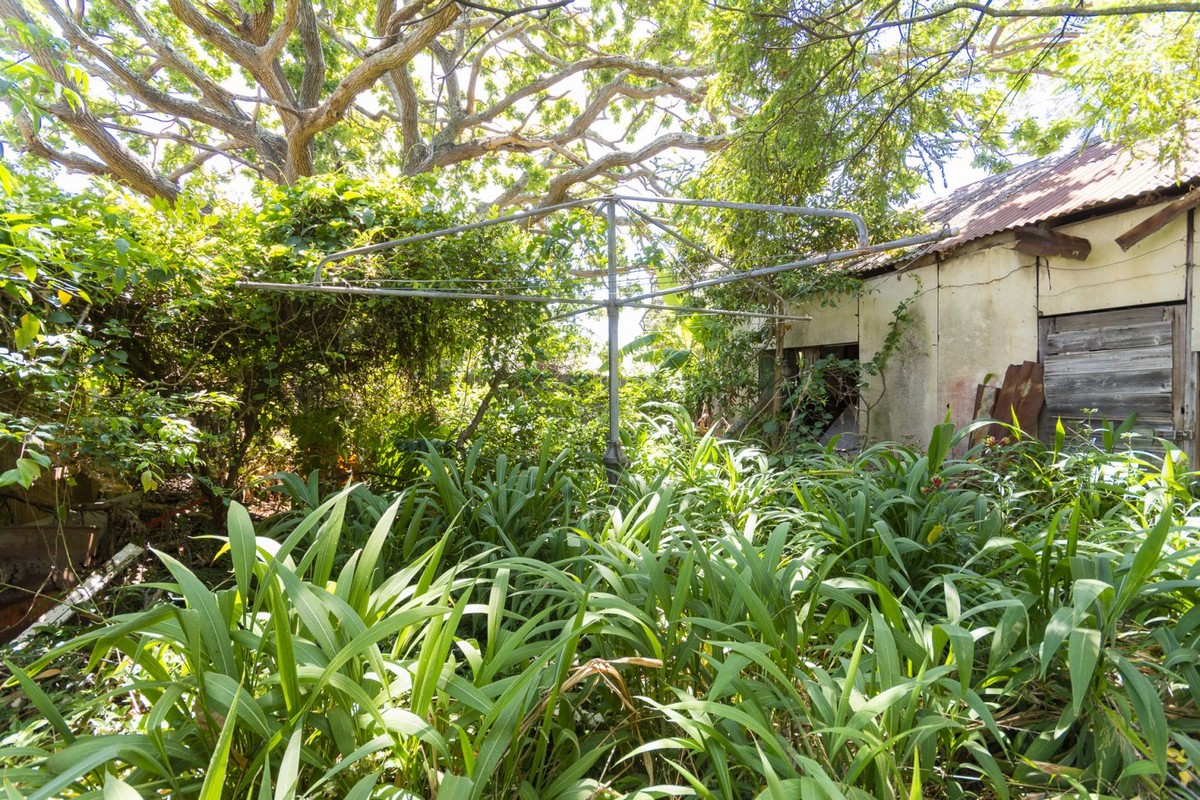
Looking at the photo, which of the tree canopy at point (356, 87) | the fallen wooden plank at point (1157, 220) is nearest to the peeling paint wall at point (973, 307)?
the fallen wooden plank at point (1157, 220)

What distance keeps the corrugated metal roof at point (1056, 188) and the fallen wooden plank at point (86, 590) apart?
21.5 feet

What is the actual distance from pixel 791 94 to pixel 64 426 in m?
4.67

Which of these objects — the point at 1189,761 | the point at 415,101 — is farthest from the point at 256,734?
the point at 415,101

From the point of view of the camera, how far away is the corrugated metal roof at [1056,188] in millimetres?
4297

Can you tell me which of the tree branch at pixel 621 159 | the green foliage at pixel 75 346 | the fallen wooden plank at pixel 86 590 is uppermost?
the tree branch at pixel 621 159

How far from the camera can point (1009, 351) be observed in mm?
5359

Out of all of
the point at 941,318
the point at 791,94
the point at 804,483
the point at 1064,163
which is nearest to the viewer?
the point at 804,483

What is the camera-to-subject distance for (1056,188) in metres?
5.68

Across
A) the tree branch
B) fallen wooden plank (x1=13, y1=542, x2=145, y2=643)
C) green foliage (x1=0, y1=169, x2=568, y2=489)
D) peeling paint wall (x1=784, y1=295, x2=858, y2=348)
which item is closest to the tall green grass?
fallen wooden plank (x1=13, y1=542, x2=145, y2=643)

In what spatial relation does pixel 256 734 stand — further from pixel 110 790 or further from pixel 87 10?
pixel 87 10

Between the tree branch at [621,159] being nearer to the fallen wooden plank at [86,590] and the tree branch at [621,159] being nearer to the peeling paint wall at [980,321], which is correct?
the peeling paint wall at [980,321]

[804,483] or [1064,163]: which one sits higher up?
[1064,163]

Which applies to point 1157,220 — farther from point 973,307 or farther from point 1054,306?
point 973,307

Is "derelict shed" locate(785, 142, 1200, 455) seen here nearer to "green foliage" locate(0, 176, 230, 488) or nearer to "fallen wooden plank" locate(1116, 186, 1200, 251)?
"fallen wooden plank" locate(1116, 186, 1200, 251)
